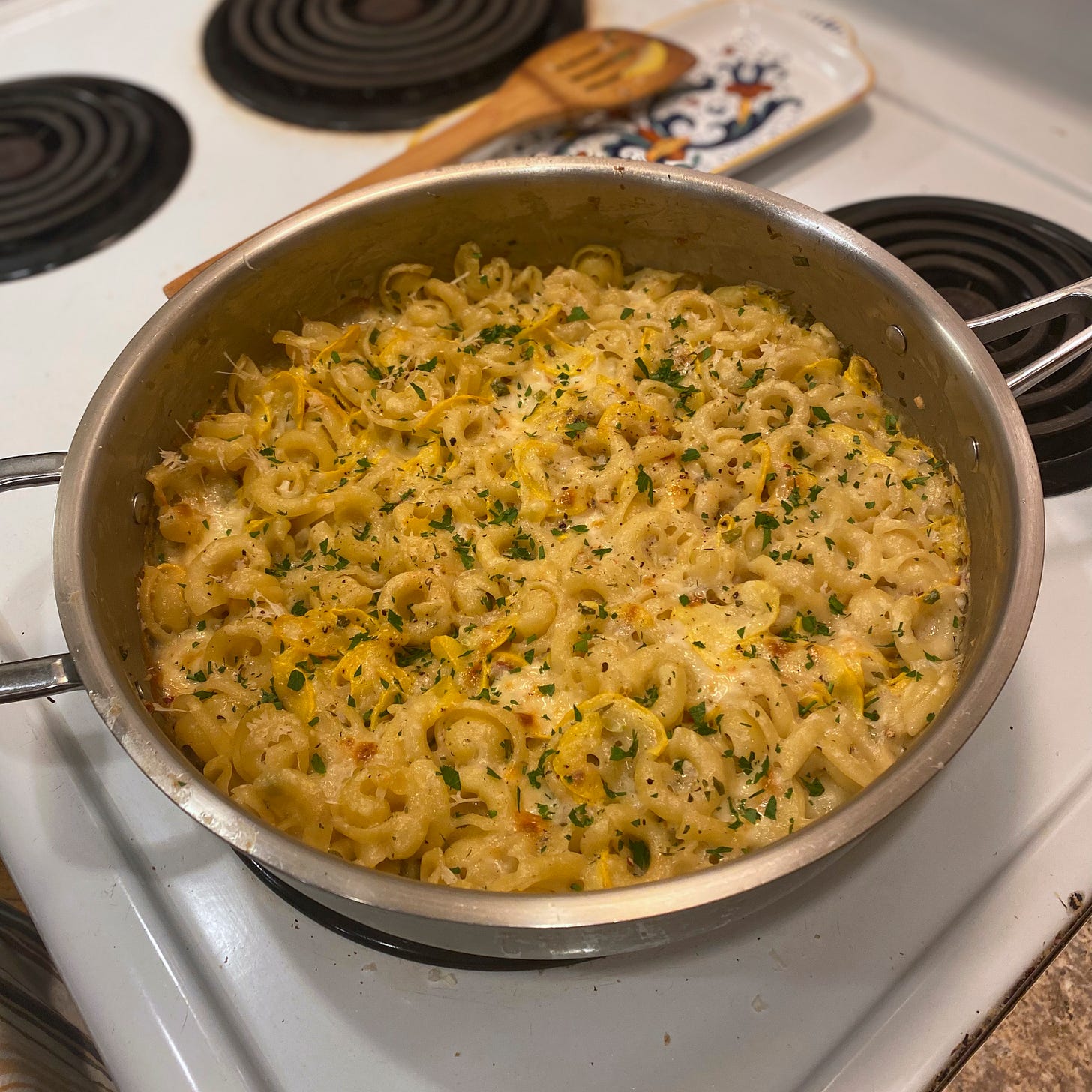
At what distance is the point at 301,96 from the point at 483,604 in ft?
5.50

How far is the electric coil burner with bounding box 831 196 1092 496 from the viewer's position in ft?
5.30

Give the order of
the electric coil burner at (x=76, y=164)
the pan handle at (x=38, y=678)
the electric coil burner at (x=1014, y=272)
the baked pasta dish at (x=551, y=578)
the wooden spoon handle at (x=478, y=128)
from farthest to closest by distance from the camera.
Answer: the electric coil burner at (x=76, y=164) → the wooden spoon handle at (x=478, y=128) → the electric coil burner at (x=1014, y=272) → the baked pasta dish at (x=551, y=578) → the pan handle at (x=38, y=678)

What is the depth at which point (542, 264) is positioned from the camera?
6.00 ft

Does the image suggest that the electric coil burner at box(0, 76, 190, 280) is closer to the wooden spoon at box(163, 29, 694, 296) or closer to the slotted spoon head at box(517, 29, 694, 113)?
the wooden spoon at box(163, 29, 694, 296)

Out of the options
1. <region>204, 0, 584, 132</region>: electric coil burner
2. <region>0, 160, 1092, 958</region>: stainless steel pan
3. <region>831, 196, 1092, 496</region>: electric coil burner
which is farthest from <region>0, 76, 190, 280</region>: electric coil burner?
<region>831, 196, 1092, 496</region>: electric coil burner

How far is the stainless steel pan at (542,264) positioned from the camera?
3.07ft

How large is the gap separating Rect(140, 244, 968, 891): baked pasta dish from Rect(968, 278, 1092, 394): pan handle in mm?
201

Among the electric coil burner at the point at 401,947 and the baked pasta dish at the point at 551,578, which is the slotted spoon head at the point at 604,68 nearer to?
the baked pasta dish at the point at 551,578

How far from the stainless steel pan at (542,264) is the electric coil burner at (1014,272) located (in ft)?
0.90

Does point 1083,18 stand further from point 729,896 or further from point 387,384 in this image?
point 729,896

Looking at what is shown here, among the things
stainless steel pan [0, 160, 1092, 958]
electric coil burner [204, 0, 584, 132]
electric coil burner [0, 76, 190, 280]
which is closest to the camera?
stainless steel pan [0, 160, 1092, 958]

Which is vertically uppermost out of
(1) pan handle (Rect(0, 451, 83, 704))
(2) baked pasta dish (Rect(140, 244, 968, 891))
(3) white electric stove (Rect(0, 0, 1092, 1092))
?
(1) pan handle (Rect(0, 451, 83, 704))

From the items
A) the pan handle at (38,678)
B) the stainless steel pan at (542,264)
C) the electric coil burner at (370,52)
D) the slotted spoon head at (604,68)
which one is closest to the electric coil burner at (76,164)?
the electric coil burner at (370,52)

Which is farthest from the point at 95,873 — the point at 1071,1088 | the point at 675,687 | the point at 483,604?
the point at 1071,1088
